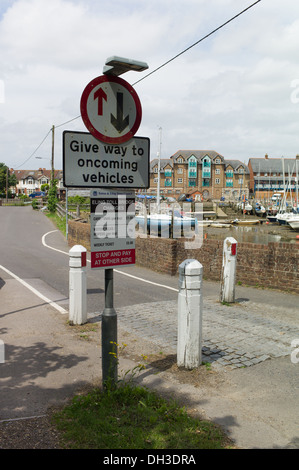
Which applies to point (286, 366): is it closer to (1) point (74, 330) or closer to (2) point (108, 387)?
(2) point (108, 387)

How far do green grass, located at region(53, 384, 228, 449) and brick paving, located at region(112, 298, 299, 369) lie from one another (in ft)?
4.98

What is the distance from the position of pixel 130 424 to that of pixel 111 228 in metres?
1.79

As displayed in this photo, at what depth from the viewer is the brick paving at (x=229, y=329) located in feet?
18.2

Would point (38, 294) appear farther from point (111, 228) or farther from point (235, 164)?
point (235, 164)

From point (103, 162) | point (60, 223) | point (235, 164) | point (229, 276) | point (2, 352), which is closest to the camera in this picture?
point (103, 162)

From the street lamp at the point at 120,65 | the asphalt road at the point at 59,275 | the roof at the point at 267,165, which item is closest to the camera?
the street lamp at the point at 120,65

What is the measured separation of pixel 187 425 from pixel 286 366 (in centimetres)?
206

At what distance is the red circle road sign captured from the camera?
3.92 m

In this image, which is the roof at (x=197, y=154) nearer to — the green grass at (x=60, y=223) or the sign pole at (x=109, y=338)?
the green grass at (x=60, y=223)

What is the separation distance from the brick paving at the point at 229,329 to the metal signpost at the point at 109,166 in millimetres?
2023

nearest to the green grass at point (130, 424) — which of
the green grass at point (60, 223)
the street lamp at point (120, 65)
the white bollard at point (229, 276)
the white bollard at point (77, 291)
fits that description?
the white bollard at point (77, 291)

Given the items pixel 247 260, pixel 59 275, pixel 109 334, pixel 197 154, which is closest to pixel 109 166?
pixel 109 334

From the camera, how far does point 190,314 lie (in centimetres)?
495

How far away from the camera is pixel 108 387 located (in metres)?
4.05
